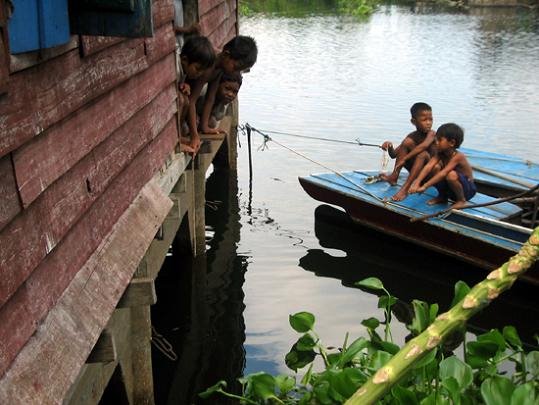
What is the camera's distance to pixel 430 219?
28.3 feet

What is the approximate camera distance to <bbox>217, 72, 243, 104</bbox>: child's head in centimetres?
688

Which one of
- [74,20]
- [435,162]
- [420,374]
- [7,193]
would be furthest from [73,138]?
[435,162]

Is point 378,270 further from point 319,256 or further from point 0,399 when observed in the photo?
point 0,399

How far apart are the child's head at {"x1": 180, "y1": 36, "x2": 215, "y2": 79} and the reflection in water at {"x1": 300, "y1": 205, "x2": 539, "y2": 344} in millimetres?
3490

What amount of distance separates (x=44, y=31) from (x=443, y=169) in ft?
21.4

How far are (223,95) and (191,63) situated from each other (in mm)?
718

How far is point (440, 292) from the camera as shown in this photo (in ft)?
28.0

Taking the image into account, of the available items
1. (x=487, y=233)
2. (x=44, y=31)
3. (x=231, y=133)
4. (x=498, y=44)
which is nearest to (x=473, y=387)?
(x=44, y=31)

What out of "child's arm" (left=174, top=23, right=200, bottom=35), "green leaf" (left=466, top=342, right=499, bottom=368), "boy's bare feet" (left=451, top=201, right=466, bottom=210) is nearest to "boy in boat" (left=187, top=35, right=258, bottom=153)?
"child's arm" (left=174, top=23, right=200, bottom=35)

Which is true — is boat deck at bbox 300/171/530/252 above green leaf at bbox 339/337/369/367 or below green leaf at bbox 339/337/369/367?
below

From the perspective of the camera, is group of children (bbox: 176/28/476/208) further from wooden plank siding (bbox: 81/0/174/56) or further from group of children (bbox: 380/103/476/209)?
wooden plank siding (bbox: 81/0/174/56)

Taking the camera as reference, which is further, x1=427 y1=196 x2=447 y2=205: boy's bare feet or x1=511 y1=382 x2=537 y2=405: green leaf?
x1=427 y1=196 x2=447 y2=205: boy's bare feet

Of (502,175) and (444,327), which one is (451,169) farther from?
(444,327)

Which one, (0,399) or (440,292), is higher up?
(0,399)
